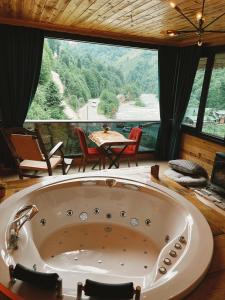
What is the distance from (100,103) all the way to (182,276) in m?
3.81

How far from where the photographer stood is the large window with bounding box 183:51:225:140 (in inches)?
168

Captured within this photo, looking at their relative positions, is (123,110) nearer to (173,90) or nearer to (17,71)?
(173,90)

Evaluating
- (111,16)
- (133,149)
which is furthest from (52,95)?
(111,16)

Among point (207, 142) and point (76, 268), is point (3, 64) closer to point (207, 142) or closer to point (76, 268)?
point (76, 268)

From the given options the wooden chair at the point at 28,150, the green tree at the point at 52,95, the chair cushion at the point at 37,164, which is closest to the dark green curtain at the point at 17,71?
the green tree at the point at 52,95

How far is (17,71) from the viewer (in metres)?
3.82

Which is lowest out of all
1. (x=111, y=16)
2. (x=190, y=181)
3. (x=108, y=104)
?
(x=190, y=181)

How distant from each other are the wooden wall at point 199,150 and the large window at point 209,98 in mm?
159

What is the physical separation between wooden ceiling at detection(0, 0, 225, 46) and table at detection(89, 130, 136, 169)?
5.25 ft

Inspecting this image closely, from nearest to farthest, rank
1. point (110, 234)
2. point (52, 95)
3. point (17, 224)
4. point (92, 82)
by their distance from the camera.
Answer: point (17, 224) → point (110, 234) → point (52, 95) → point (92, 82)

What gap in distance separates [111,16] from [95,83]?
5.73 ft

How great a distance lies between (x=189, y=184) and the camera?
9.64ft

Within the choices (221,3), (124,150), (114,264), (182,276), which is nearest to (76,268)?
(114,264)

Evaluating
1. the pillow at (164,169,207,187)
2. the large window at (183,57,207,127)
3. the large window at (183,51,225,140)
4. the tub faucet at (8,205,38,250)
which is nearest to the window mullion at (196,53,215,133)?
the large window at (183,51,225,140)
